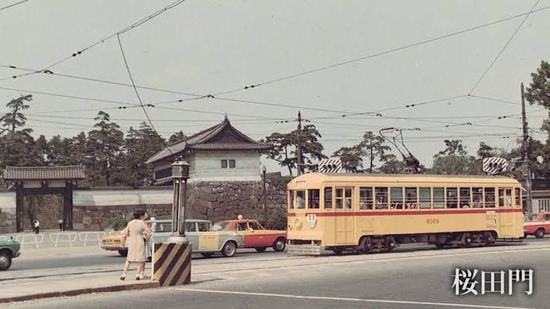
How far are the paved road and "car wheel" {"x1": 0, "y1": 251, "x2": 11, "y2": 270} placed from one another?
5.94 meters

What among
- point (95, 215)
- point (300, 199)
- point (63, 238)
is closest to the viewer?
point (300, 199)

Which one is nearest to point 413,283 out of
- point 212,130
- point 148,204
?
point 148,204

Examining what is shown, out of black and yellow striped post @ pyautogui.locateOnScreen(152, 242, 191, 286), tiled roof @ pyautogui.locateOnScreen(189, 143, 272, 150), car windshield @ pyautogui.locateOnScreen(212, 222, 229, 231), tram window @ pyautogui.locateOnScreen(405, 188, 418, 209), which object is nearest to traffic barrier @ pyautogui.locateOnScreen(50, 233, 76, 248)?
car windshield @ pyautogui.locateOnScreen(212, 222, 229, 231)

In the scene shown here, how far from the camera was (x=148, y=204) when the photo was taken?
4838 centimetres

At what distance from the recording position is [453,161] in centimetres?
7781

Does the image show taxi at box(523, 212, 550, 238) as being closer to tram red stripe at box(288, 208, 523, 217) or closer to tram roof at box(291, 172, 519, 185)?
tram red stripe at box(288, 208, 523, 217)

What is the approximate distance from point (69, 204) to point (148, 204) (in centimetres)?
518

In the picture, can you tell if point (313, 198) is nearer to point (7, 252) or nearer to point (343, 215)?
point (343, 215)

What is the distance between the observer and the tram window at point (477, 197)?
26.0 meters

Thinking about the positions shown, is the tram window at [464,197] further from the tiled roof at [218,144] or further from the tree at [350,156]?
the tree at [350,156]

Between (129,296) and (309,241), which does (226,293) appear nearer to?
(129,296)

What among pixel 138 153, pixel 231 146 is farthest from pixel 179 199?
pixel 138 153

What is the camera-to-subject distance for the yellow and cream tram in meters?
22.5

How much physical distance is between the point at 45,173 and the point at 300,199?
93.5 ft
